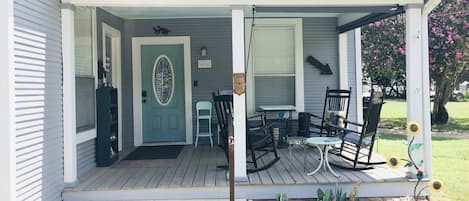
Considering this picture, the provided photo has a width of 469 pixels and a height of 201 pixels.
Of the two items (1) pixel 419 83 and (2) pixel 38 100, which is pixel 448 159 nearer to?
(1) pixel 419 83

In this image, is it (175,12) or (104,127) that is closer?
(104,127)

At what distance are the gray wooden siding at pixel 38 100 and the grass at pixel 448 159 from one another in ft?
14.1

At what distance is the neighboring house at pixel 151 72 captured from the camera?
3.80m

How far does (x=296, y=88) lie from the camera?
23.8ft

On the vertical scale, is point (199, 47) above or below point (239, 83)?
above

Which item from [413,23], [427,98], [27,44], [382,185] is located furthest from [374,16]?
[27,44]

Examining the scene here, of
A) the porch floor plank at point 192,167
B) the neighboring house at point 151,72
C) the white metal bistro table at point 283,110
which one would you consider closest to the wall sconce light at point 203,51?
the neighboring house at point 151,72

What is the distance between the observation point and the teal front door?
295 inches

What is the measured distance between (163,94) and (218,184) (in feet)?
11.0

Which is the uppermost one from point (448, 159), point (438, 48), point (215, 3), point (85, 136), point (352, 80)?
point (438, 48)

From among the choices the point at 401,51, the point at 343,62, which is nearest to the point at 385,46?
the point at 401,51

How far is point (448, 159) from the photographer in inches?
279

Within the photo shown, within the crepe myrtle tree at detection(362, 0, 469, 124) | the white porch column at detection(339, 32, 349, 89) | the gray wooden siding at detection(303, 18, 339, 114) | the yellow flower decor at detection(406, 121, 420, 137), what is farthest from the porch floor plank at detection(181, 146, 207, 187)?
the crepe myrtle tree at detection(362, 0, 469, 124)

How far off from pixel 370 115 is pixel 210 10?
2.99m
